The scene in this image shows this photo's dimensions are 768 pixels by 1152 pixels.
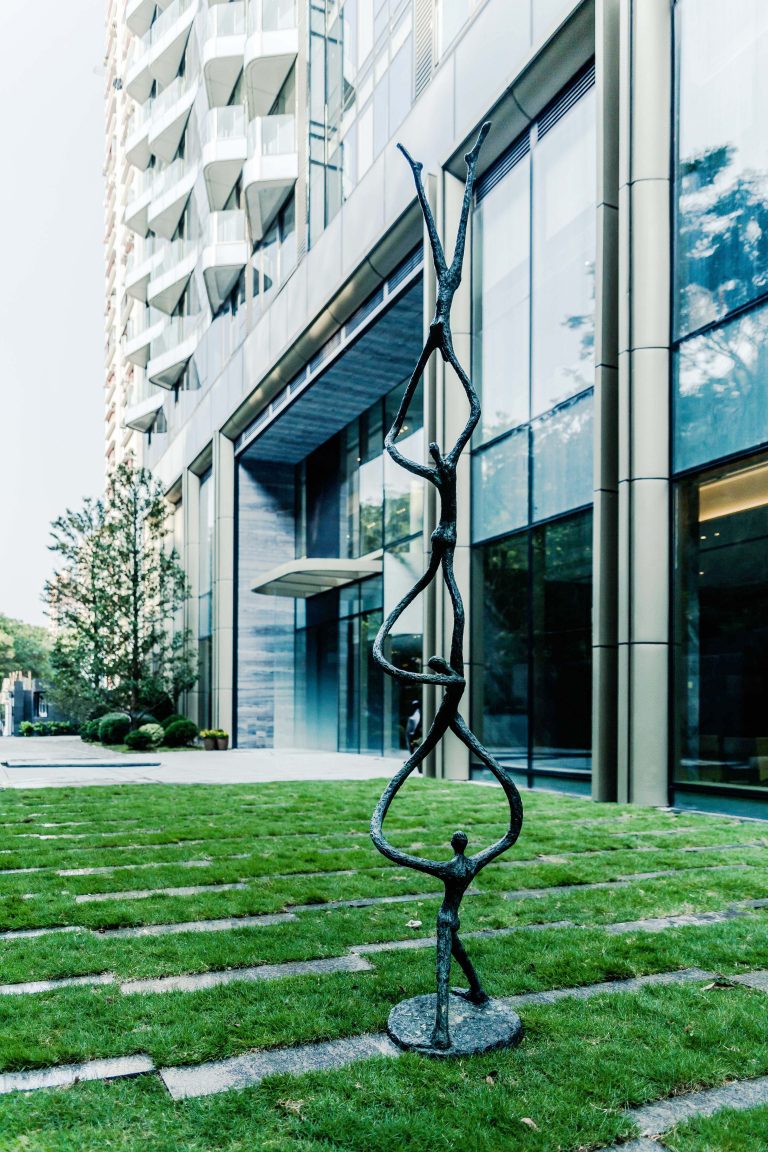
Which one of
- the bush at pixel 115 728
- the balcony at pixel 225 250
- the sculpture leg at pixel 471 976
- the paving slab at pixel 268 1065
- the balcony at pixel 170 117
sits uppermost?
the balcony at pixel 170 117

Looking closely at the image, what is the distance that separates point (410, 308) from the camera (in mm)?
19797

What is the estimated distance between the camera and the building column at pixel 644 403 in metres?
11.5

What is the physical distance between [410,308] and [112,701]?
60.8 ft

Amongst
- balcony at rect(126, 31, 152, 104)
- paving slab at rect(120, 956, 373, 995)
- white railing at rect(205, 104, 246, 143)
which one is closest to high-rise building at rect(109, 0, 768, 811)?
white railing at rect(205, 104, 246, 143)

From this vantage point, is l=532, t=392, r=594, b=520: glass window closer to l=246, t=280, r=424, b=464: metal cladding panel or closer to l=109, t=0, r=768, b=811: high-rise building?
l=109, t=0, r=768, b=811: high-rise building

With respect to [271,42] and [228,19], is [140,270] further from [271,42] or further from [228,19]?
[271,42]

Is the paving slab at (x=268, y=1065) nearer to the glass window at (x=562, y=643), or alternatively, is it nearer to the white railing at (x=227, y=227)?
the glass window at (x=562, y=643)

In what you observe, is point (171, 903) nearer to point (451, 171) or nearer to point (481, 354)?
point (481, 354)

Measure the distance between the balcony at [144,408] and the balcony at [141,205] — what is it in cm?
750

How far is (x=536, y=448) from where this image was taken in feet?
48.0

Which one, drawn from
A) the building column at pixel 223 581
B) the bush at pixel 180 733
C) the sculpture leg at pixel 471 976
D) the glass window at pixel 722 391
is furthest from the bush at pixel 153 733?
the sculpture leg at pixel 471 976

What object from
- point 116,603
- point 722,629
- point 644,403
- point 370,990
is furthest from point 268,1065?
point 116,603

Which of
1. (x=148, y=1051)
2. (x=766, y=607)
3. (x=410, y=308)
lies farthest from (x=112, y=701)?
(x=148, y=1051)

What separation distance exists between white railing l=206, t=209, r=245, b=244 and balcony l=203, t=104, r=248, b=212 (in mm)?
1116
